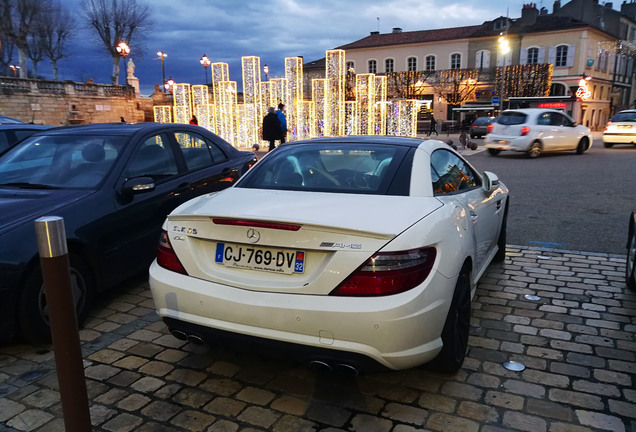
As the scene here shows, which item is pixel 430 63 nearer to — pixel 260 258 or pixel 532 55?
pixel 532 55

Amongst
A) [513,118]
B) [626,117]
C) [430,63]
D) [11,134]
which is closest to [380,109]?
[513,118]

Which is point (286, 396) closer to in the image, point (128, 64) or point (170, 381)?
point (170, 381)

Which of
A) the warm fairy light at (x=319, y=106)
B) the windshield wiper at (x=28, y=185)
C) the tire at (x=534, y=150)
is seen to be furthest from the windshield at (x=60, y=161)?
the warm fairy light at (x=319, y=106)

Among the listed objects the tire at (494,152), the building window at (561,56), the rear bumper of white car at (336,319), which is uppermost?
the building window at (561,56)

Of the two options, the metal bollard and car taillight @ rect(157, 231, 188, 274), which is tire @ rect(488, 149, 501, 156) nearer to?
car taillight @ rect(157, 231, 188, 274)

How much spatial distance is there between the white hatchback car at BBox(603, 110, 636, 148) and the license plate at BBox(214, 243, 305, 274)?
71.9ft

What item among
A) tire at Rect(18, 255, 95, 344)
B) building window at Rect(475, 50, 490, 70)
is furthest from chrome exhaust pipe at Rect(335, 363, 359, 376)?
building window at Rect(475, 50, 490, 70)

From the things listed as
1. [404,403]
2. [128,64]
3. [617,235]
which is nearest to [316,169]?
[404,403]

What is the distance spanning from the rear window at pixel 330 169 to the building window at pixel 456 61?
56284mm

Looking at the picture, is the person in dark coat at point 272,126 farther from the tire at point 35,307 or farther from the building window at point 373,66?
the building window at point 373,66

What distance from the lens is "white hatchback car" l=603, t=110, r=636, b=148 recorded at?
65.1ft

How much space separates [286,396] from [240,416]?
320 millimetres

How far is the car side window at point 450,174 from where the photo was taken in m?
3.37

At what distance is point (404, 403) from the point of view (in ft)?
9.18
